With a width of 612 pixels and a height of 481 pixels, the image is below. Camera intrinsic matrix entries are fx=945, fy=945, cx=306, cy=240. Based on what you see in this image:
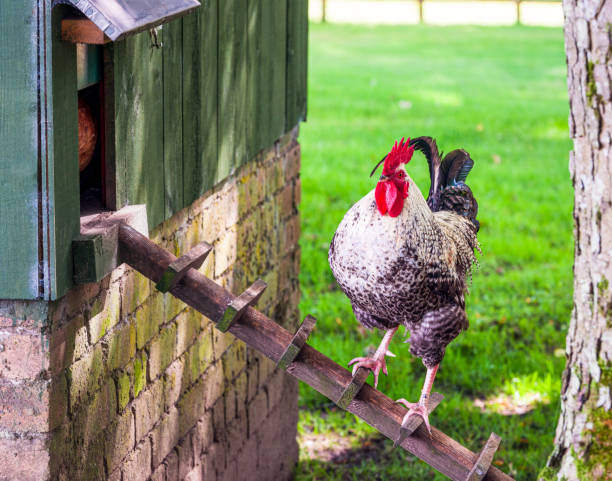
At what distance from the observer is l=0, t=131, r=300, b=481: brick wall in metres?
2.82

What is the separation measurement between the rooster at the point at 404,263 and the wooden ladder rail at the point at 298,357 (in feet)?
0.27

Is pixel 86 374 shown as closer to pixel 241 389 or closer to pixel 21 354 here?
pixel 21 354

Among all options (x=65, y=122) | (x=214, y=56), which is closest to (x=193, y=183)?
(x=214, y=56)

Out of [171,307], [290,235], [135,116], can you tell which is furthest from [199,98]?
[290,235]

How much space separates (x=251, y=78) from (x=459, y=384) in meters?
3.14

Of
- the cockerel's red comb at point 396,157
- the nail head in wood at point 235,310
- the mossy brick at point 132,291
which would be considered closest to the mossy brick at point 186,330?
the mossy brick at point 132,291

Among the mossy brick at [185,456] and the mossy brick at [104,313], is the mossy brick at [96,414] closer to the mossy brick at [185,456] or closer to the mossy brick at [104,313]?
the mossy brick at [104,313]

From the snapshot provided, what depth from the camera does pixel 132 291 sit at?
349cm

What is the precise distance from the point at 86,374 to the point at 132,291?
1.60 feet

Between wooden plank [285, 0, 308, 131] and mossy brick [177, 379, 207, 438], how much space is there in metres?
1.80

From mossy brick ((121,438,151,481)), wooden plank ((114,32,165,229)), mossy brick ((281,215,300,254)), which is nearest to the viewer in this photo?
wooden plank ((114,32,165,229))

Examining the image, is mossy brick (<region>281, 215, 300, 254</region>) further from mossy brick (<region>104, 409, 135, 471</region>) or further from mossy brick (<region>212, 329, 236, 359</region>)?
mossy brick (<region>104, 409, 135, 471</region>)

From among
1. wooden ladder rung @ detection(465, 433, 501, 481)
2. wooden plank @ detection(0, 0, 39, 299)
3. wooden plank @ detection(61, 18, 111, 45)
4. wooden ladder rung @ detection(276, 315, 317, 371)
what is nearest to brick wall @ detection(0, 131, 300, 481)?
wooden plank @ detection(0, 0, 39, 299)

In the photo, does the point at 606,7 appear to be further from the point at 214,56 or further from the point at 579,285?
the point at 214,56
